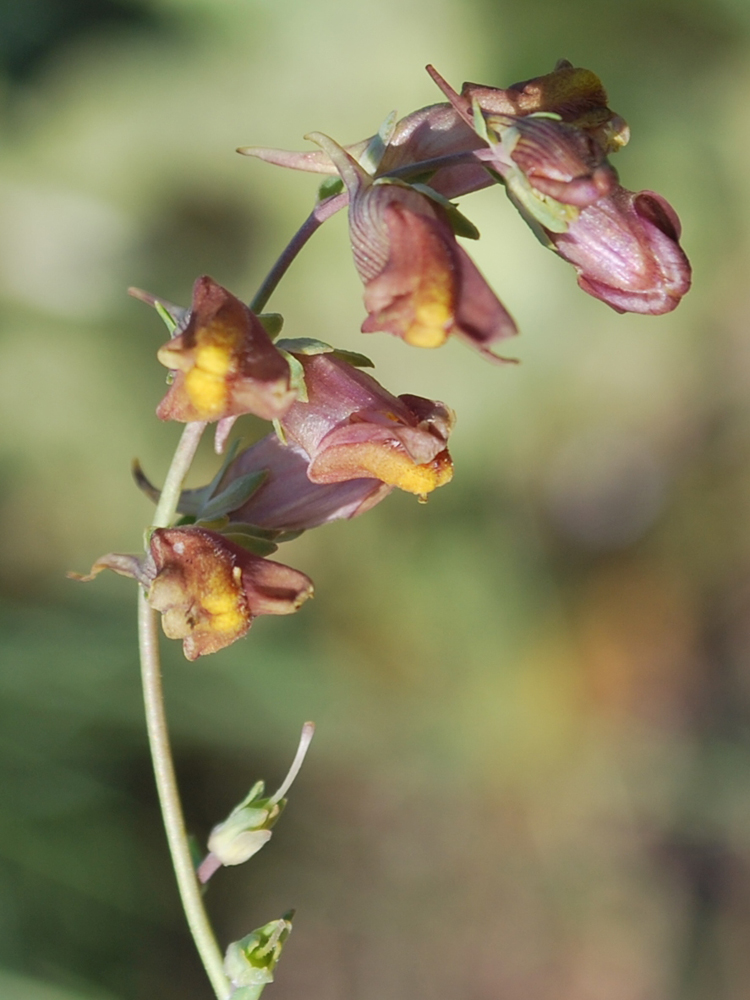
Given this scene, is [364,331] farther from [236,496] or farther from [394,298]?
[236,496]

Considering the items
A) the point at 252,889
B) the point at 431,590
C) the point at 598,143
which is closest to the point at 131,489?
the point at 431,590

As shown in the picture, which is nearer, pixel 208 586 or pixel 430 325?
pixel 430 325

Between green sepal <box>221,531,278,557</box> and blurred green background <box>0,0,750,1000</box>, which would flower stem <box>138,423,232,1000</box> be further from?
blurred green background <box>0,0,750,1000</box>

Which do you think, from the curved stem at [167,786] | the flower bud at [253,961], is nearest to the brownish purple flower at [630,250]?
the curved stem at [167,786]

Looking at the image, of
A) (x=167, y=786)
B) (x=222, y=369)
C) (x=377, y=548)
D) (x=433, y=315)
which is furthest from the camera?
(x=377, y=548)

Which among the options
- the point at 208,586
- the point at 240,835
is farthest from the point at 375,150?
the point at 240,835

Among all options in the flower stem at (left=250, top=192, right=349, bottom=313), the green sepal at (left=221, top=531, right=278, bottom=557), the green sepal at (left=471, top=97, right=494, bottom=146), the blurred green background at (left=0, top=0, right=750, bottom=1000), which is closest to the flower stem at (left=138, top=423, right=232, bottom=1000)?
the green sepal at (left=221, top=531, right=278, bottom=557)

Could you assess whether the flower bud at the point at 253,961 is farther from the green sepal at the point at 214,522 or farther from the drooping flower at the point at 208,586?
the green sepal at the point at 214,522
